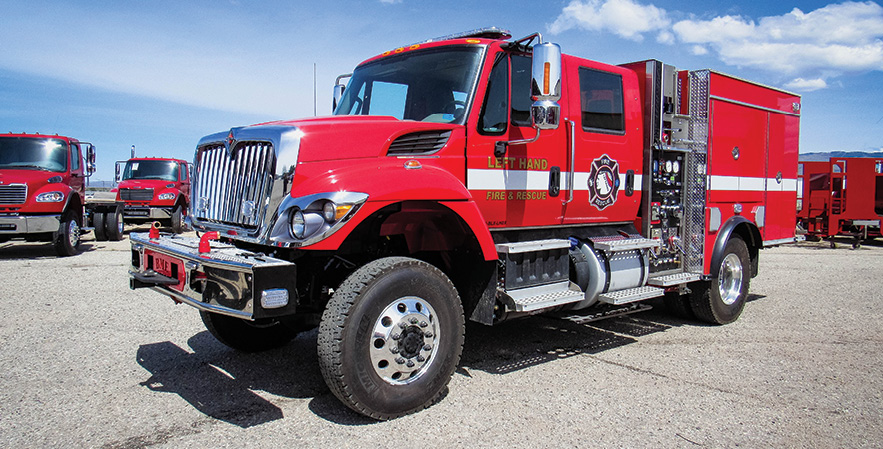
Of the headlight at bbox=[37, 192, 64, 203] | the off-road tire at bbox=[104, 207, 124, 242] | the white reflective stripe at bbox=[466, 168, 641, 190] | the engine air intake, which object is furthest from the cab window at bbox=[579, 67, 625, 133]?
the off-road tire at bbox=[104, 207, 124, 242]

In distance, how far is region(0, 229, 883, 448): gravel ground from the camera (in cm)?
368

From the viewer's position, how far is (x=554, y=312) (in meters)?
5.45

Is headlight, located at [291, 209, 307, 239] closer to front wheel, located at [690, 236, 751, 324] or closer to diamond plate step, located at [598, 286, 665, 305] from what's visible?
diamond plate step, located at [598, 286, 665, 305]

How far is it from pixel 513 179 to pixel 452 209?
2.87 ft

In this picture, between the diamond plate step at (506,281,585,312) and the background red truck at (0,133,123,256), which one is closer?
the diamond plate step at (506,281,585,312)

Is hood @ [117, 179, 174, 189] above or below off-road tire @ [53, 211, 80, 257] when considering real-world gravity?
above

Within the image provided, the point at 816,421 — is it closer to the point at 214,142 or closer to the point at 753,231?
the point at 753,231

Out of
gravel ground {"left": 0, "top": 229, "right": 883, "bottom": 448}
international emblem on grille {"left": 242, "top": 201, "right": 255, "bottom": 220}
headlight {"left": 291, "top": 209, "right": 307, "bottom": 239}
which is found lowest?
gravel ground {"left": 0, "top": 229, "right": 883, "bottom": 448}

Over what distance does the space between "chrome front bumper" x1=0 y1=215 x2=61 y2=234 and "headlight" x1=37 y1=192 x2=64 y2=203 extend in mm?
Result: 309

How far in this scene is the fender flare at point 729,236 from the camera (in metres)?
6.67

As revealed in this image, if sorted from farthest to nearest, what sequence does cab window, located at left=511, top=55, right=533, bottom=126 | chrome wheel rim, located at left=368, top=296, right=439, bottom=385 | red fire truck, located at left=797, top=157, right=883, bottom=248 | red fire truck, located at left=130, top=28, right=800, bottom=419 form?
red fire truck, located at left=797, top=157, right=883, bottom=248 < cab window, located at left=511, top=55, right=533, bottom=126 < chrome wheel rim, located at left=368, top=296, right=439, bottom=385 < red fire truck, located at left=130, top=28, right=800, bottom=419

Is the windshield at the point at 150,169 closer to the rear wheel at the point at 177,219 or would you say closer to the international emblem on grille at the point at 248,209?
the rear wheel at the point at 177,219

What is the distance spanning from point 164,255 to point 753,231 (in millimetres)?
6284

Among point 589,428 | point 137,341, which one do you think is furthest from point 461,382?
point 137,341
